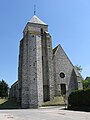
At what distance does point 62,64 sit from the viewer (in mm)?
43219

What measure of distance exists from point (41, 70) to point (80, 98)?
13.7 m

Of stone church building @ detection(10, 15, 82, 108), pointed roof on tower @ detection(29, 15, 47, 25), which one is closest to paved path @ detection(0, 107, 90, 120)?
stone church building @ detection(10, 15, 82, 108)

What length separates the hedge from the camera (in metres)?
24.7

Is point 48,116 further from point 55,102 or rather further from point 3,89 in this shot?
point 3,89

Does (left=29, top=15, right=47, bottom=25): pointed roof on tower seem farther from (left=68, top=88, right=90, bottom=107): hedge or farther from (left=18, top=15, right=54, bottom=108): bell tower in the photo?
(left=68, top=88, right=90, bottom=107): hedge

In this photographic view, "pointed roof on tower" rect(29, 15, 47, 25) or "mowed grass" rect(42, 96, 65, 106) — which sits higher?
"pointed roof on tower" rect(29, 15, 47, 25)

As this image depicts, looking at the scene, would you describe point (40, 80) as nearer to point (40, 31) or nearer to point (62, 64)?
point (62, 64)

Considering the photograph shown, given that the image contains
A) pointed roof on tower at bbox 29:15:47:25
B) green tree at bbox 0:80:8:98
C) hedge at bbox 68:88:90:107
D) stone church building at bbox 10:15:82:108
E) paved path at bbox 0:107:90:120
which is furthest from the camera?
green tree at bbox 0:80:8:98

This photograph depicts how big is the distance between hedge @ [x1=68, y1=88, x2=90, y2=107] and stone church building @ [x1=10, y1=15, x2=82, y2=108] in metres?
9.67

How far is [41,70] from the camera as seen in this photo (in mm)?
38656

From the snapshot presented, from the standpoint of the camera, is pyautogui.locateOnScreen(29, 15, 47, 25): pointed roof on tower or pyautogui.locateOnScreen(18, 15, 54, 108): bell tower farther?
pyautogui.locateOnScreen(29, 15, 47, 25): pointed roof on tower

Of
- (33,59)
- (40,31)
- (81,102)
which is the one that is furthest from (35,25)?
(81,102)

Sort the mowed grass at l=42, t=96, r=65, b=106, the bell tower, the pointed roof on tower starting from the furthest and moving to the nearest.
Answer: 1. the pointed roof on tower
2. the bell tower
3. the mowed grass at l=42, t=96, r=65, b=106

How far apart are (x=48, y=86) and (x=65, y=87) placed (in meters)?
4.44
